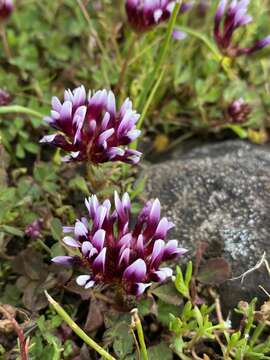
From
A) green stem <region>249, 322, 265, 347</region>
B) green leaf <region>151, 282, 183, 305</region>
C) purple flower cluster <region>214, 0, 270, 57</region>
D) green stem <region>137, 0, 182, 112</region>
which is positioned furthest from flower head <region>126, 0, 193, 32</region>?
green stem <region>249, 322, 265, 347</region>

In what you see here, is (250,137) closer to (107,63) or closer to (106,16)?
(107,63)

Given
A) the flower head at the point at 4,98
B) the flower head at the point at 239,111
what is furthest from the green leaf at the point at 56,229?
the flower head at the point at 239,111

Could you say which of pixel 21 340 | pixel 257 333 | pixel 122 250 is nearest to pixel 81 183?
pixel 122 250

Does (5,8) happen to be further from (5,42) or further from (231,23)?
(231,23)

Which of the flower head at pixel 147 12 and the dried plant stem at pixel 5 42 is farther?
the dried plant stem at pixel 5 42

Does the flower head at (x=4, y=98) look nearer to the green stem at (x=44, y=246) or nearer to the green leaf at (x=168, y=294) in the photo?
the green stem at (x=44, y=246)

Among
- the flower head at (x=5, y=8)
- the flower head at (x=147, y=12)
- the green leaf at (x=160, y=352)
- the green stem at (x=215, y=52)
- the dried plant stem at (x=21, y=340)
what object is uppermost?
the flower head at (x=5, y=8)
